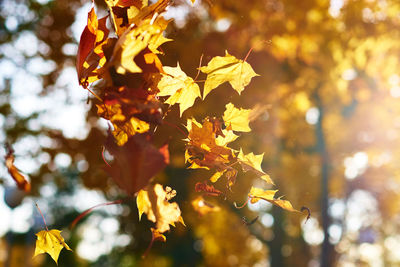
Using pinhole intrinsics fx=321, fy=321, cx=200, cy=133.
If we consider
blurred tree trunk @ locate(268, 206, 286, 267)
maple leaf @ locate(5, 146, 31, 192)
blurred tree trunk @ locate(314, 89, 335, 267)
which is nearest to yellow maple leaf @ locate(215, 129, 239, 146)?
maple leaf @ locate(5, 146, 31, 192)

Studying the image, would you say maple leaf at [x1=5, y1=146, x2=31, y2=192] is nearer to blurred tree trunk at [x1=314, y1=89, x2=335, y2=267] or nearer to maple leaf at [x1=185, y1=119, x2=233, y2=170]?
maple leaf at [x1=185, y1=119, x2=233, y2=170]

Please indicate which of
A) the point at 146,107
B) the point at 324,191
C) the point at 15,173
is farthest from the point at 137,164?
the point at 324,191

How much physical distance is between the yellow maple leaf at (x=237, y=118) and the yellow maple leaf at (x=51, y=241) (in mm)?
562

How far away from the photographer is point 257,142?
7.64 metres

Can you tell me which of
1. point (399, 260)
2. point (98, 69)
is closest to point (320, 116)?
point (98, 69)

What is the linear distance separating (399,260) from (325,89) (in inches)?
912

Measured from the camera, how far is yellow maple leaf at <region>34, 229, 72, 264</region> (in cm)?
90

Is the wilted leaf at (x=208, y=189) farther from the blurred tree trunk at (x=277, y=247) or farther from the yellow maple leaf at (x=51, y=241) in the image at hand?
the blurred tree trunk at (x=277, y=247)

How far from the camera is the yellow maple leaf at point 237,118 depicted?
0.82 m

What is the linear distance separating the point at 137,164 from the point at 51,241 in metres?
0.56

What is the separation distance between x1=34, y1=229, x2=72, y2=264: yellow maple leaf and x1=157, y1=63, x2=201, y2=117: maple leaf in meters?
0.49

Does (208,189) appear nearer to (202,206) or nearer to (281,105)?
(202,206)

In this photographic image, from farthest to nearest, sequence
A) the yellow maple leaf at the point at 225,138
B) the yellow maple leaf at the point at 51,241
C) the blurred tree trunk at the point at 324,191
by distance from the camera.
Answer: the blurred tree trunk at the point at 324,191 → the yellow maple leaf at the point at 51,241 → the yellow maple leaf at the point at 225,138

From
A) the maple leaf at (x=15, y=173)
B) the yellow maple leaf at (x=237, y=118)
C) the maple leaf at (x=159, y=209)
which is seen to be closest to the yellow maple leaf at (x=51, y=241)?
the maple leaf at (x=15, y=173)
